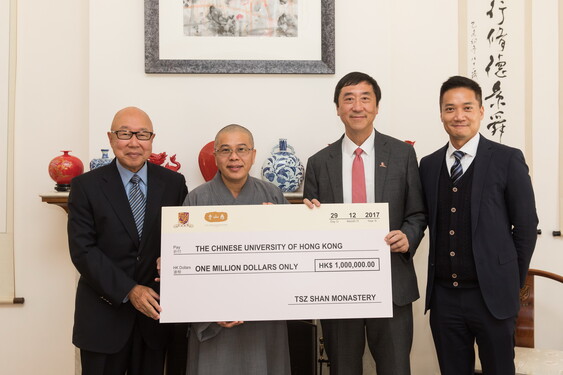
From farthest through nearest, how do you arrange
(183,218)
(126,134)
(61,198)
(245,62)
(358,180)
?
1. (245,62)
2. (61,198)
3. (358,180)
4. (126,134)
5. (183,218)

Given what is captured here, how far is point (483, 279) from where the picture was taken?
5.70 ft

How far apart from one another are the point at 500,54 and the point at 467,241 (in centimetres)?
152

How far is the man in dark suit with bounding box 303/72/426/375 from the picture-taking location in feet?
6.06

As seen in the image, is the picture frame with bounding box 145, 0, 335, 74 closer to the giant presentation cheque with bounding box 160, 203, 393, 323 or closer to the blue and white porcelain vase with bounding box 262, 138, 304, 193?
the blue and white porcelain vase with bounding box 262, 138, 304, 193

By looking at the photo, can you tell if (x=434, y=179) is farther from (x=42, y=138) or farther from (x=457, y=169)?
(x=42, y=138)

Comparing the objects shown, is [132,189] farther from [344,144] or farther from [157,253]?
[344,144]

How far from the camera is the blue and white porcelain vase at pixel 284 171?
94.1 inches

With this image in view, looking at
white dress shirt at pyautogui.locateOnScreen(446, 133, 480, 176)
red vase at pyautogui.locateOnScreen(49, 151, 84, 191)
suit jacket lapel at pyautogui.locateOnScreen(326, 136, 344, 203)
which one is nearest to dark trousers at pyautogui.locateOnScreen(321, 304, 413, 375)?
suit jacket lapel at pyautogui.locateOnScreen(326, 136, 344, 203)

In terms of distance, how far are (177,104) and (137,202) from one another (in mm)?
968

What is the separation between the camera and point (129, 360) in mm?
1830

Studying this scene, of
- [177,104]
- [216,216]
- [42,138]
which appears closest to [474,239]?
[216,216]

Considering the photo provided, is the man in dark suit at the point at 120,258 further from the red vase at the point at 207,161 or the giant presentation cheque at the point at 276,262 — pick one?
the red vase at the point at 207,161

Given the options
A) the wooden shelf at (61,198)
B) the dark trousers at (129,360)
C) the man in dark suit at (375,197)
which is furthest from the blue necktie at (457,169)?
the dark trousers at (129,360)

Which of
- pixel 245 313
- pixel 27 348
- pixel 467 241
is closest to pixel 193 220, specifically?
pixel 245 313
